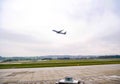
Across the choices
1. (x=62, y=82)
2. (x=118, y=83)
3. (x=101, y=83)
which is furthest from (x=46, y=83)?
(x=118, y=83)

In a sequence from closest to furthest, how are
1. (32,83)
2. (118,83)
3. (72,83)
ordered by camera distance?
(72,83), (118,83), (32,83)

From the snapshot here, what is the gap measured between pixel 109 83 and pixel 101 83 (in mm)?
1326

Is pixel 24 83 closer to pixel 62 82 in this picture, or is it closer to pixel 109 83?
pixel 62 82

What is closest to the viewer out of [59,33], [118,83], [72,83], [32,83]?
[72,83]

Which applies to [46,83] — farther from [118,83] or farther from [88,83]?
[118,83]

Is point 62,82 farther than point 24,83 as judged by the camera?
No

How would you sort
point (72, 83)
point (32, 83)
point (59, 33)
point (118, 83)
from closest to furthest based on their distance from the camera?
1. point (72, 83)
2. point (118, 83)
3. point (32, 83)
4. point (59, 33)

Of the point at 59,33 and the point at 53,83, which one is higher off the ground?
the point at 59,33

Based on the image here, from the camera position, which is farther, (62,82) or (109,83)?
(109,83)

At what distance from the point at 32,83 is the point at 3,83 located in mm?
5485

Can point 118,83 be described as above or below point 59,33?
below

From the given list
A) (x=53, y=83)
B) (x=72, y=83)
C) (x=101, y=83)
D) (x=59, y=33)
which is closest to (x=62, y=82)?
(x=72, y=83)

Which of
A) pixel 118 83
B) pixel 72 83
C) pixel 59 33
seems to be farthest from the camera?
pixel 59 33

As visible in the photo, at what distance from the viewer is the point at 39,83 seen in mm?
35875
